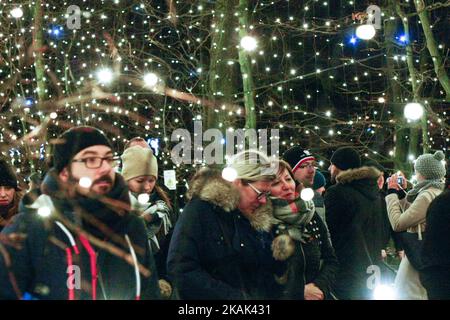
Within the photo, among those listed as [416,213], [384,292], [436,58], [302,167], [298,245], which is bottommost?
[384,292]

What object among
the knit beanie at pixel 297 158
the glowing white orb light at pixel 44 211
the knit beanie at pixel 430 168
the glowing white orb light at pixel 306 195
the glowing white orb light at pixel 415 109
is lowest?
the glowing white orb light at pixel 44 211

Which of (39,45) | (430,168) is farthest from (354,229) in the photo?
(39,45)

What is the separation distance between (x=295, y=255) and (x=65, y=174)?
5.74 ft

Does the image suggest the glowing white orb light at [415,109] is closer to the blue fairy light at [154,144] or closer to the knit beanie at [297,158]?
A: the blue fairy light at [154,144]

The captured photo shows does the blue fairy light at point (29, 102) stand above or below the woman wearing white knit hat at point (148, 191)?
above

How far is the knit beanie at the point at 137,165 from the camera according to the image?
18.0 feet

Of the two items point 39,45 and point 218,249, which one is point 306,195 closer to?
point 218,249

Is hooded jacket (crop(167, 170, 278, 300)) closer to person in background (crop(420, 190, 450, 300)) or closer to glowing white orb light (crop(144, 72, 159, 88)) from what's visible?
person in background (crop(420, 190, 450, 300))

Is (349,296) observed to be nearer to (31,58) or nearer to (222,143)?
(222,143)

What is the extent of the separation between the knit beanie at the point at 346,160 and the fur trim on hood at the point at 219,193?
6.48ft

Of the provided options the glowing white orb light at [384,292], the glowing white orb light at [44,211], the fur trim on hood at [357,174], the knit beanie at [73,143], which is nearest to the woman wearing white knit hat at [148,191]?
the fur trim on hood at [357,174]

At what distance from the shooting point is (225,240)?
13.3ft

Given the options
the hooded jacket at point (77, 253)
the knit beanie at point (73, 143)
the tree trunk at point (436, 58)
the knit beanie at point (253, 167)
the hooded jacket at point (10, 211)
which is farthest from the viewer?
the tree trunk at point (436, 58)

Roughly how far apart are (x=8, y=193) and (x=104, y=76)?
1028cm
